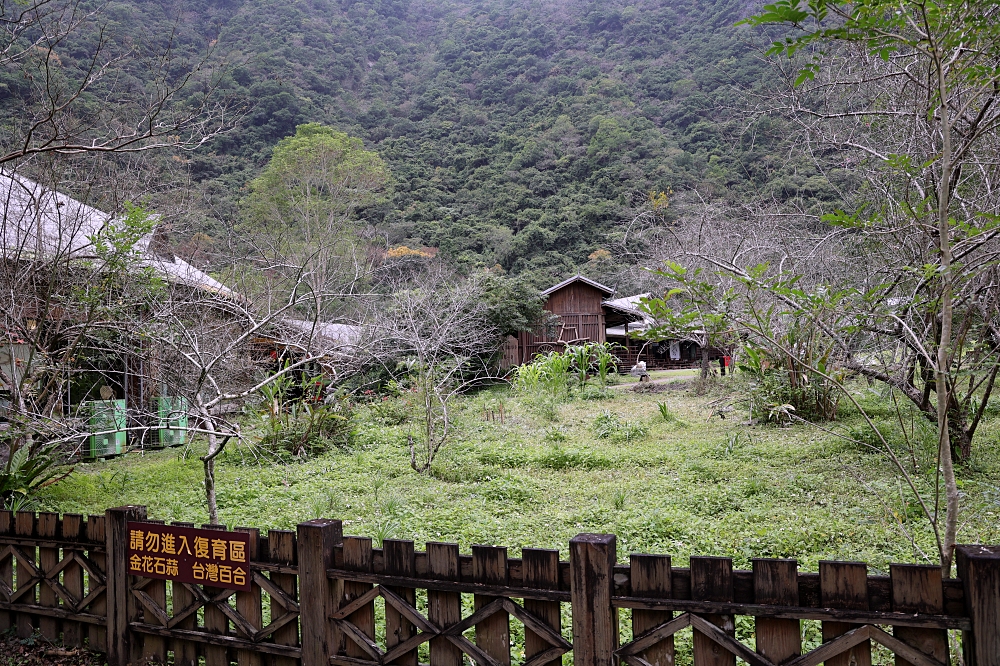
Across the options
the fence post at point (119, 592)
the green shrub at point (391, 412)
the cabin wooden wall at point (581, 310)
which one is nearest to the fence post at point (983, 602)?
the fence post at point (119, 592)

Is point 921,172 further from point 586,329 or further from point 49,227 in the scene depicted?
point 586,329

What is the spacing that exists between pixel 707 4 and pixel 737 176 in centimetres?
1767

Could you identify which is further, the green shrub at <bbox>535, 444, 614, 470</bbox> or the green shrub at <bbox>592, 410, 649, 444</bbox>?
the green shrub at <bbox>592, 410, 649, 444</bbox>

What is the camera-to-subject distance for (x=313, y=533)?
2.61m

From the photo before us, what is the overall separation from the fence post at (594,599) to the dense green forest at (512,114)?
62.2 ft

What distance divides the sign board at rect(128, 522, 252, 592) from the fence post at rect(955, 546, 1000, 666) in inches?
102

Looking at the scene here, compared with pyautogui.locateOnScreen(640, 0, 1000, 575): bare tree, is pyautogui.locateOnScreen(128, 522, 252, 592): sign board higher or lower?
lower

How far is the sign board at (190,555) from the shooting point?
2779 mm

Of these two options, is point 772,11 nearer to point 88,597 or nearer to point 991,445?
point 88,597

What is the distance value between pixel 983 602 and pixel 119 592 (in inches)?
136

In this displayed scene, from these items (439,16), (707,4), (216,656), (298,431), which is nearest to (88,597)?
(216,656)

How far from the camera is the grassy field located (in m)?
4.48

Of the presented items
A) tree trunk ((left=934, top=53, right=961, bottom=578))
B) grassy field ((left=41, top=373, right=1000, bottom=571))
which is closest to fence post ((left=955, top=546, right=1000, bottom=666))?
tree trunk ((left=934, top=53, right=961, bottom=578))

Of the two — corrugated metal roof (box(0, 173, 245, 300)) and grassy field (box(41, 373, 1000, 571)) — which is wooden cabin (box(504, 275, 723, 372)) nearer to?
grassy field (box(41, 373, 1000, 571))
